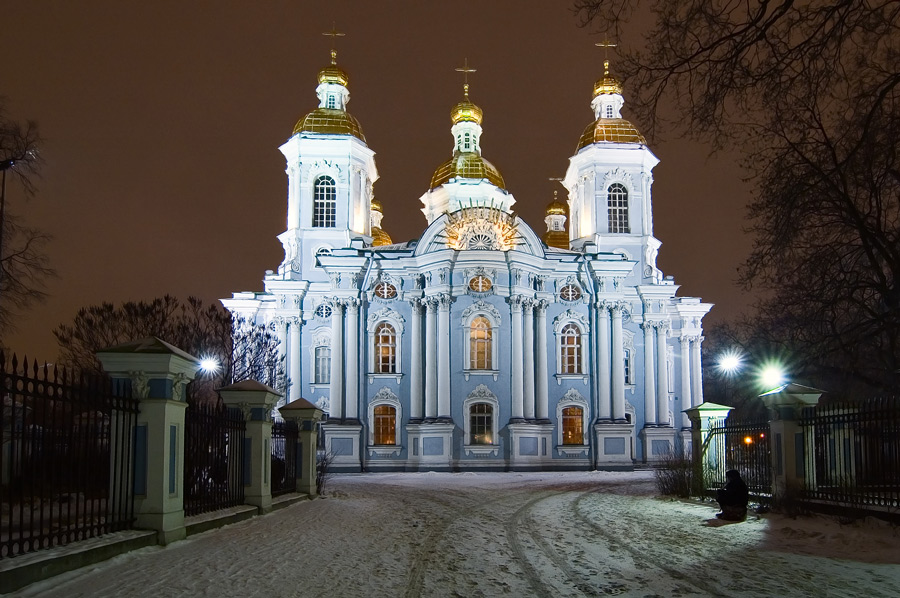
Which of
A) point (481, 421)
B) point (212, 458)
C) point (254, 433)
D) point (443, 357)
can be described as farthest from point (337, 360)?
point (212, 458)

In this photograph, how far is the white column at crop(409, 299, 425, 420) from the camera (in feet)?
129

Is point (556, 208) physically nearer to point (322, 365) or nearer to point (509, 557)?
point (322, 365)

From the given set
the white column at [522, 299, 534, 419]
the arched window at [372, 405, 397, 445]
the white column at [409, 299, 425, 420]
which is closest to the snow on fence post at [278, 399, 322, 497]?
the white column at [409, 299, 425, 420]

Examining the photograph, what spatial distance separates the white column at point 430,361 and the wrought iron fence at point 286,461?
17913 mm

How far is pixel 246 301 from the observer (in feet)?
147

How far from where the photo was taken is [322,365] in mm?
41656

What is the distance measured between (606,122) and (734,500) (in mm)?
33174

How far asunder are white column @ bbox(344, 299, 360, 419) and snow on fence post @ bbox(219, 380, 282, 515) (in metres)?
22.7

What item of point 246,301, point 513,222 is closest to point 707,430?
point 513,222

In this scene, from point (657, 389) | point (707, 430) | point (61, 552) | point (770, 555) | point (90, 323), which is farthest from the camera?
point (657, 389)

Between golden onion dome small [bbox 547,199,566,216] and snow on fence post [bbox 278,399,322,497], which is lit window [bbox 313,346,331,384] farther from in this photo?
golden onion dome small [bbox 547,199,566,216]

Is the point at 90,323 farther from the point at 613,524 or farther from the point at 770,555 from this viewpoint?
the point at 770,555

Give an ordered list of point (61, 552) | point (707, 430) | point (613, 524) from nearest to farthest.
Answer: point (61, 552), point (613, 524), point (707, 430)

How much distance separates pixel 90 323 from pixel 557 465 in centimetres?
1973
